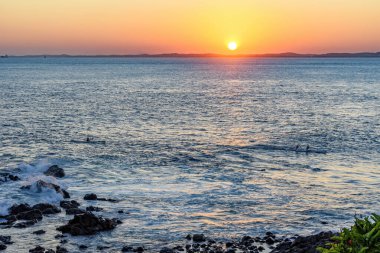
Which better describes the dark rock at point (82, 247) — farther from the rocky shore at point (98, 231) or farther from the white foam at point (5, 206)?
the white foam at point (5, 206)

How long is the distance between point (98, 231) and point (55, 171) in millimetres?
13207

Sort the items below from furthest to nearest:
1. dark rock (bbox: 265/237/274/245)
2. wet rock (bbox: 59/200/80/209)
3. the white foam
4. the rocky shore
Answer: wet rock (bbox: 59/200/80/209) → the white foam → dark rock (bbox: 265/237/274/245) → the rocky shore

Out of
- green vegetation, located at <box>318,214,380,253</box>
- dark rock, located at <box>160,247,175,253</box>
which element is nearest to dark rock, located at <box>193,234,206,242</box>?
dark rock, located at <box>160,247,175,253</box>

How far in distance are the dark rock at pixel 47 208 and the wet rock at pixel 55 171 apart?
818cm

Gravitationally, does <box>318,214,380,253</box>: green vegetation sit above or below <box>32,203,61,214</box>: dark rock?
above

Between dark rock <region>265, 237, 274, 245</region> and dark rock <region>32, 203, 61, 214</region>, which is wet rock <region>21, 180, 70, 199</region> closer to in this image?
dark rock <region>32, 203, 61, 214</region>

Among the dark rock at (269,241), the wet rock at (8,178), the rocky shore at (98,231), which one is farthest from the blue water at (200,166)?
the dark rock at (269,241)

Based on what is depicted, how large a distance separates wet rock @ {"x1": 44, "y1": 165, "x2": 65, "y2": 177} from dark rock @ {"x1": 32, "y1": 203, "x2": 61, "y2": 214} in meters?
8.18

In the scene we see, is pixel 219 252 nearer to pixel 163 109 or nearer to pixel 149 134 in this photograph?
pixel 149 134

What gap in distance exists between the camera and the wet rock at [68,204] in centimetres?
2775

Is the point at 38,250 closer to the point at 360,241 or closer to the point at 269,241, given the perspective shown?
the point at 269,241

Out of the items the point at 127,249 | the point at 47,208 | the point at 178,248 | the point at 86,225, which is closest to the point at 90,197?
the point at 47,208

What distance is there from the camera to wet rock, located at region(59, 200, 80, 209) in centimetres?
2775

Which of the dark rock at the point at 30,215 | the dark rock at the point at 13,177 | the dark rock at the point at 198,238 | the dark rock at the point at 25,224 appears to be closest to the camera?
the dark rock at the point at 198,238
